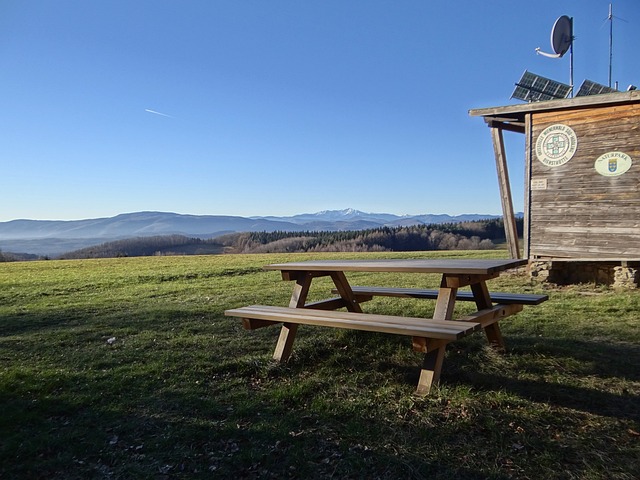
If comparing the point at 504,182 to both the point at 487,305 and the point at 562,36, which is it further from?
the point at 487,305

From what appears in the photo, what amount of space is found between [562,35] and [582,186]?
447 centimetres

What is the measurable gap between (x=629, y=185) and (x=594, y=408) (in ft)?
26.4

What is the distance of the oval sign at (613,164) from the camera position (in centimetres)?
985

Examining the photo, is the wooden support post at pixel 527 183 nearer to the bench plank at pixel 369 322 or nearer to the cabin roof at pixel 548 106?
the cabin roof at pixel 548 106

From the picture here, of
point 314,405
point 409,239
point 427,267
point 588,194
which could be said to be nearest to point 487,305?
point 427,267

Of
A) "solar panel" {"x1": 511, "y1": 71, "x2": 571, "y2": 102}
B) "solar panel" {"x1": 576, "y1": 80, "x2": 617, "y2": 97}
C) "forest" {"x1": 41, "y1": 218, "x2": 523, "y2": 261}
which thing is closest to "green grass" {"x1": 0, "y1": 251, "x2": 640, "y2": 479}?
"solar panel" {"x1": 511, "y1": 71, "x2": 571, "y2": 102}

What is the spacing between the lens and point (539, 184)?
1115 cm

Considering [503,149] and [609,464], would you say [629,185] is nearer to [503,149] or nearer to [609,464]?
[503,149]

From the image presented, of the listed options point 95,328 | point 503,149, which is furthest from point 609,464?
point 503,149

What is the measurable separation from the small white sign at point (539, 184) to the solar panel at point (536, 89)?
7.96 feet

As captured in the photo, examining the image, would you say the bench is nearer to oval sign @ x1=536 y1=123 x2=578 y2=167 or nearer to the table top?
the table top

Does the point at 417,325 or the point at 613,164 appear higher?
the point at 613,164

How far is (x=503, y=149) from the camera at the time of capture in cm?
1257

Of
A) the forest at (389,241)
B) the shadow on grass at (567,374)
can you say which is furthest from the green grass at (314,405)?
the forest at (389,241)
